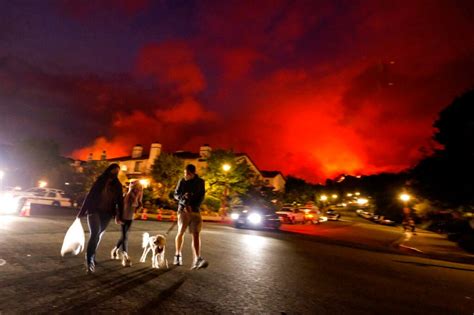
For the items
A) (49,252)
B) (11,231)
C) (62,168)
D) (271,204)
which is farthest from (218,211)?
(49,252)

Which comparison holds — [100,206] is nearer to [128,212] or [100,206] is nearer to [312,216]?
[128,212]

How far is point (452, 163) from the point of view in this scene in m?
26.4

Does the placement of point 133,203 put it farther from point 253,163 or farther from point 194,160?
point 253,163

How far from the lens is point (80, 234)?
6520 millimetres

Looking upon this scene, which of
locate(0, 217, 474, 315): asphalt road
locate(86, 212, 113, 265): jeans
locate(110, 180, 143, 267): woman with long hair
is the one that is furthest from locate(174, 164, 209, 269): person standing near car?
locate(86, 212, 113, 265): jeans

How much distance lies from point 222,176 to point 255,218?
666 inches

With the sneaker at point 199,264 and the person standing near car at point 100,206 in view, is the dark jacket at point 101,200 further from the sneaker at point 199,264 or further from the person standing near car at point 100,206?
the sneaker at point 199,264

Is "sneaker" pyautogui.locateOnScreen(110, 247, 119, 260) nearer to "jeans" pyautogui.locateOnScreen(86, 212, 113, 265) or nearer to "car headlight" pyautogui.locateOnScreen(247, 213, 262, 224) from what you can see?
"jeans" pyautogui.locateOnScreen(86, 212, 113, 265)

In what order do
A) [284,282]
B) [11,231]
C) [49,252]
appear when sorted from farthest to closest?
[11,231], [49,252], [284,282]

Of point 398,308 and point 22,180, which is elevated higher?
point 22,180

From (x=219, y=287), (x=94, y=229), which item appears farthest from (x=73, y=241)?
(x=219, y=287)

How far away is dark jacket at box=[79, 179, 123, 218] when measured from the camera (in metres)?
6.03

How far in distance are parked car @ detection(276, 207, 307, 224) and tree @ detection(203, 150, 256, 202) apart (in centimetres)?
708

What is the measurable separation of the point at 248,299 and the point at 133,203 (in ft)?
11.1
